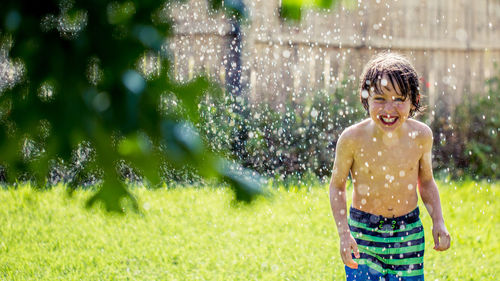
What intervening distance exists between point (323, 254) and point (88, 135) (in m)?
3.23

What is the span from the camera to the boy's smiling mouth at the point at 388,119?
2.62 meters

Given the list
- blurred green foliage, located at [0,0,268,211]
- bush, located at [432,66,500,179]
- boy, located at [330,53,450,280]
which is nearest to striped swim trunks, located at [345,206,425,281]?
boy, located at [330,53,450,280]

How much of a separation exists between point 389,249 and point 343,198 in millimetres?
292

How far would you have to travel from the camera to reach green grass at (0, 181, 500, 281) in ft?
12.0

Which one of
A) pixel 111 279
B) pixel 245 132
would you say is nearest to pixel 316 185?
pixel 245 132

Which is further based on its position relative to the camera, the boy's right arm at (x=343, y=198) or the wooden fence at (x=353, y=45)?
the wooden fence at (x=353, y=45)

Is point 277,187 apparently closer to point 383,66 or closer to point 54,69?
point 383,66

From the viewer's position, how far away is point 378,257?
8.73 ft

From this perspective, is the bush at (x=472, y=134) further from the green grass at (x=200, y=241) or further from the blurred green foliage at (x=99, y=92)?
the blurred green foliage at (x=99, y=92)

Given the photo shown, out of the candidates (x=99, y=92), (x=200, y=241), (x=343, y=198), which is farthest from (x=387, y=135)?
(x=99, y=92)

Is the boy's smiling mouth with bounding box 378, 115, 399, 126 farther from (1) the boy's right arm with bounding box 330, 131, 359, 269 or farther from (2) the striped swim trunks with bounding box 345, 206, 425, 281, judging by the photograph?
(2) the striped swim trunks with bounding box 345, 206, 425, 281

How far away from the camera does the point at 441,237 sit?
8.65 ft

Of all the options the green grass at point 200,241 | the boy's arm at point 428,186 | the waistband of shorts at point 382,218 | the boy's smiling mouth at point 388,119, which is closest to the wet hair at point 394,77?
the boy's smiling mouth at point 388,119

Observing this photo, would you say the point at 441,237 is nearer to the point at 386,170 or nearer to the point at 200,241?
the point at 386,170
